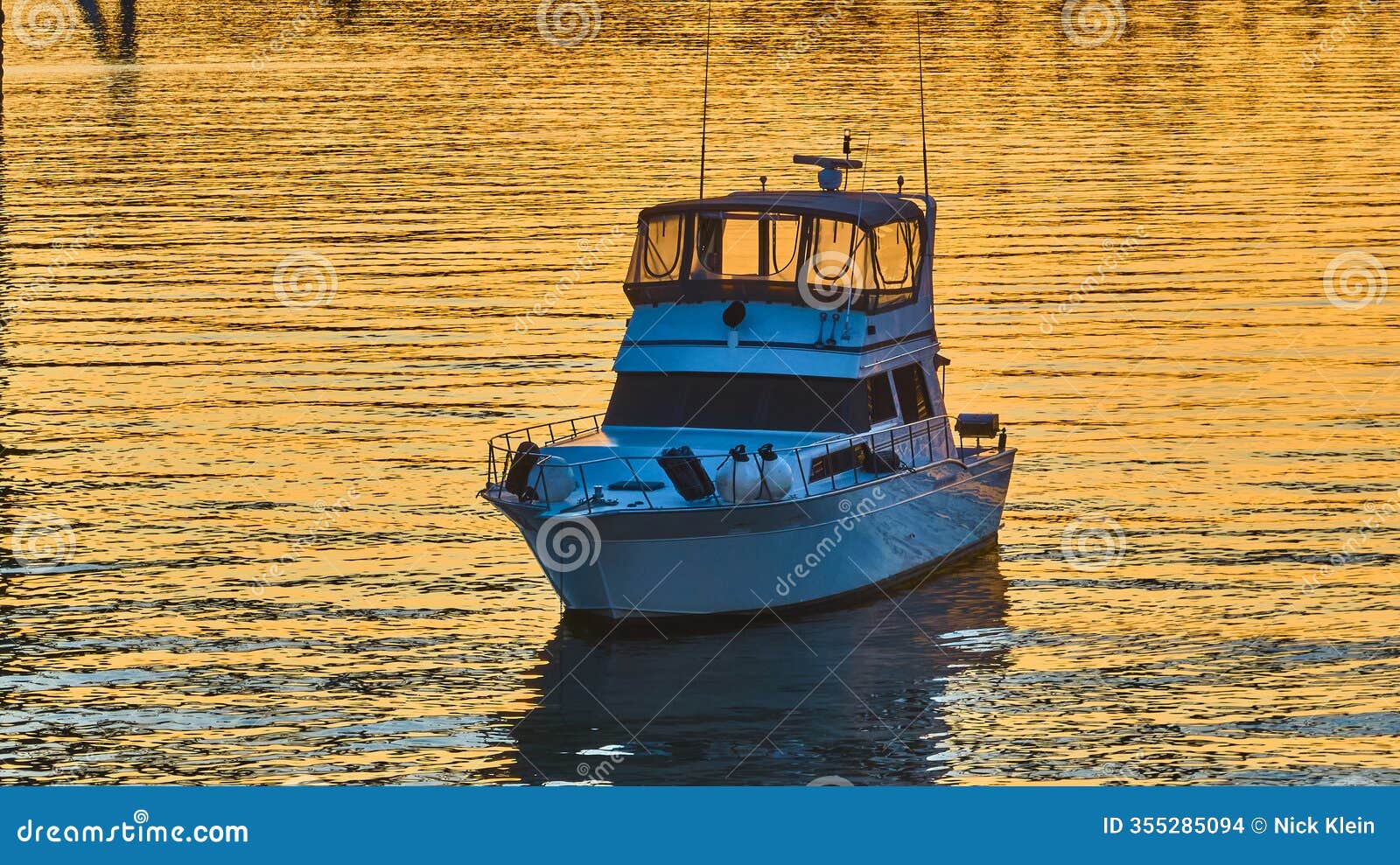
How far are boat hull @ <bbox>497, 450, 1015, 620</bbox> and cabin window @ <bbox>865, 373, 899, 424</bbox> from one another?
104cm

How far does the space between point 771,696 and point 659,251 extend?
7509 millimetres

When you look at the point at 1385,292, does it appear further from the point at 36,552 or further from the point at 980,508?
the point at 36,552

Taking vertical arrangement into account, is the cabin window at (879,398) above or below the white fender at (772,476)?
above

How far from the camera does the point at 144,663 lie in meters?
26.2

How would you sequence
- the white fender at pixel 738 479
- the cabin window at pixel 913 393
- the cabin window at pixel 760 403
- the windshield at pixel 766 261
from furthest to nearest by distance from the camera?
the cabin window at pixel 913 393 → the windshield at pixel 766 261 → the cabin window at pixel 760 403 → the white fender at pixel 738 479

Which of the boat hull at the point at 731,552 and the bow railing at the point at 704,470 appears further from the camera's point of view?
the bow railing at the point at 704,470

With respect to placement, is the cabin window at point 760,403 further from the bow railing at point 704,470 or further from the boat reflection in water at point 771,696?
the boat reflection in water at point 771,696

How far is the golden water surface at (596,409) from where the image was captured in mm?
23938

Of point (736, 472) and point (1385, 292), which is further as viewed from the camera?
point (1385, 292)

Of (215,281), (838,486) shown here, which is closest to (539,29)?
(215,281)

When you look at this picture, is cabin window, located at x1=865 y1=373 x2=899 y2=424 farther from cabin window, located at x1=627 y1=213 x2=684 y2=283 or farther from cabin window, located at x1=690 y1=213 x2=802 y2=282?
cabin window, located at x1=627 y1=213 x2=684 y2=283

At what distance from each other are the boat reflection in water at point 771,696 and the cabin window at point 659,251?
5369 mm

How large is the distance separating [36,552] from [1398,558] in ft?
65.0

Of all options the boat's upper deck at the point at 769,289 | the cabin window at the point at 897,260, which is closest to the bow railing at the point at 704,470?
the boat's upper deck at the point at 769,289
